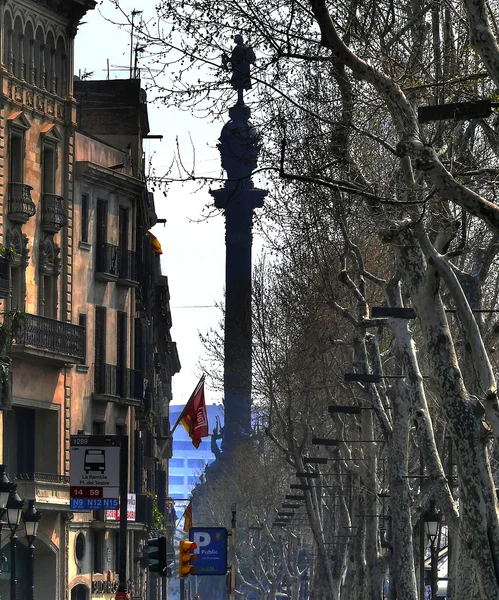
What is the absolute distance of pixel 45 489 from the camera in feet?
172

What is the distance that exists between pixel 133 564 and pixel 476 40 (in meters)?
52.2

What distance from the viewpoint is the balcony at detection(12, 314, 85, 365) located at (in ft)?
168

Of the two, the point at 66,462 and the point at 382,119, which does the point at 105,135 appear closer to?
the point at 66,462

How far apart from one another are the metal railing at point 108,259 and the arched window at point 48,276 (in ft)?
15.6

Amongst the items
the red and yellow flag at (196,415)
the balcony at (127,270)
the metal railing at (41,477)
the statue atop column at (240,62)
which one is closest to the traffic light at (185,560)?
the metal railing at (41,477)

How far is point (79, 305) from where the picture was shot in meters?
58.4

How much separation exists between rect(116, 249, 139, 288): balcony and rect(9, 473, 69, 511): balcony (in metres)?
10.3

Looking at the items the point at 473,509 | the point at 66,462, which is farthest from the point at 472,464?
the point at 66,462

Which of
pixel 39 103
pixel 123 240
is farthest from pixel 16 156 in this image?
pixel 123 240

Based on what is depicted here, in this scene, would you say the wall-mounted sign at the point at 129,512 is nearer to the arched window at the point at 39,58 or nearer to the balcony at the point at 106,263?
the balcony at the point at 106,263

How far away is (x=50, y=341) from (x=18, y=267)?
2475 millimetres

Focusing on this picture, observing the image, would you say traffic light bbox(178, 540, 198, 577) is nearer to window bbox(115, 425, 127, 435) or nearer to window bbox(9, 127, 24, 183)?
Result: window bbox(9, 127, 24, 183)

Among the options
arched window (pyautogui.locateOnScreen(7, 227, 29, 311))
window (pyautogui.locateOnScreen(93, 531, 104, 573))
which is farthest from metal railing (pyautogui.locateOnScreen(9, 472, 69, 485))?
window (pyautogui.locateOnScreen(93, 531, 104, 573))

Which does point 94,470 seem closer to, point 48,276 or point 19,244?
point 19,244
